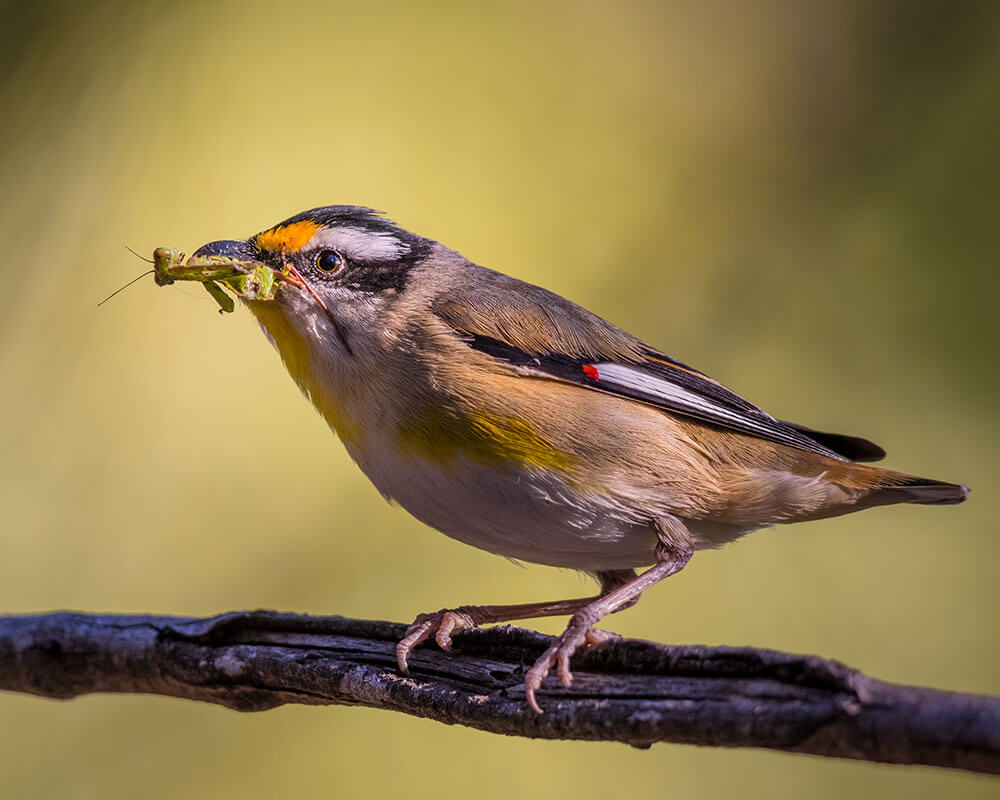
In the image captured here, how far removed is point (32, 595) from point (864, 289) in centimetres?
411

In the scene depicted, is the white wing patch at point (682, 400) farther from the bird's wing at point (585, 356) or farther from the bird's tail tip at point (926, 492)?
the bird's tail tip at point (926, 492)

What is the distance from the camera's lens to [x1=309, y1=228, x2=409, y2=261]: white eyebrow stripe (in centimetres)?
243

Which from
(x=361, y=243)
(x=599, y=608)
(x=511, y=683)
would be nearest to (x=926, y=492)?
(x=599, y=608)

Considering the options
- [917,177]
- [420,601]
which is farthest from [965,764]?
[917,177]

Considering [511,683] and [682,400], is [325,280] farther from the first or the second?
[511,683]

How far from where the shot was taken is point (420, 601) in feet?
12.8

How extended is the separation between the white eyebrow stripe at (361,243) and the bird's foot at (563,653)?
1155 mm

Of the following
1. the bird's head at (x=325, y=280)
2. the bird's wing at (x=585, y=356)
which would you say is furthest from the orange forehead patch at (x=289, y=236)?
the bird's wing at (x=585, y=356)

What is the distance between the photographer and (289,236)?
2.41 metres

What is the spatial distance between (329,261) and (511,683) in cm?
123

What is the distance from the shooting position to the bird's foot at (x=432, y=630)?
2.29 m

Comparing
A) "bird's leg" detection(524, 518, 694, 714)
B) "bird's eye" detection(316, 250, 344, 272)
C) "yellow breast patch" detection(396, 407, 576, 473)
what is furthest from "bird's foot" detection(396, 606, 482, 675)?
"bird's eye" detection(316, 250, 344, 272)

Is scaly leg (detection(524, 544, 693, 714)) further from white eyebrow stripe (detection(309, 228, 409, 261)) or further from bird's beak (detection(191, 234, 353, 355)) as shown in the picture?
white eyebrow stripe (detection(309, 228, 409, 261))

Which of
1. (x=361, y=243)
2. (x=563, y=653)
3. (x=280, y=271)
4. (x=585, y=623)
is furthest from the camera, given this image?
(x=361, y=243)
